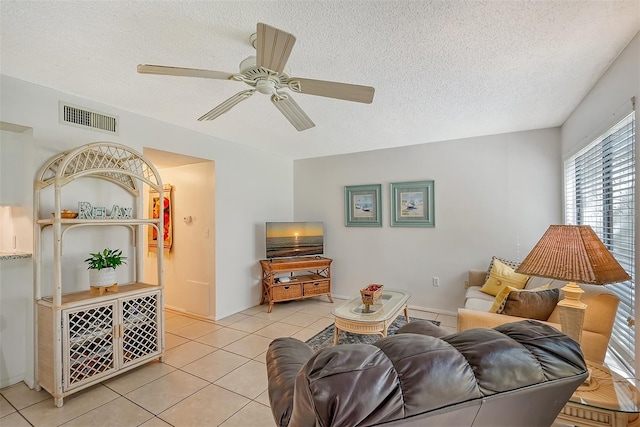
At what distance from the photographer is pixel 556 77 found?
2203mm

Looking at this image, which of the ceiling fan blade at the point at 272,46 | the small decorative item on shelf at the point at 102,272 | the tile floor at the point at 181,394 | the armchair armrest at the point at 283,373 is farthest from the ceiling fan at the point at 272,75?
the tile floor at the point at 181,394

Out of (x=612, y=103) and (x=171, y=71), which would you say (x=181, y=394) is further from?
(x=612, y=103)

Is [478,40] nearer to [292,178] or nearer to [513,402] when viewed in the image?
[513,402]

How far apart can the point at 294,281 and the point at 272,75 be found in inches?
129

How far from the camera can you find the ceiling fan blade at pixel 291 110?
74.1 inches

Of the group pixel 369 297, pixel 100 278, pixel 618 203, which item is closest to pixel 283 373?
pixel 369 297

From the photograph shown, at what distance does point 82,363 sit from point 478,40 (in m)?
3.54

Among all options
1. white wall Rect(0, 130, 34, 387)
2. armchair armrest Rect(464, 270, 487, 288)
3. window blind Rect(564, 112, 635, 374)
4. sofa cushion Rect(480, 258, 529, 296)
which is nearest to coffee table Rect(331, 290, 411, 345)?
sofa cushion Rect(480, 258, 529, 296)

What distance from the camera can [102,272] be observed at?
2.39m

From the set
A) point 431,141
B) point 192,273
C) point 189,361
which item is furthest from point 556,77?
point 192,273

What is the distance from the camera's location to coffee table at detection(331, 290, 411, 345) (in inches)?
102

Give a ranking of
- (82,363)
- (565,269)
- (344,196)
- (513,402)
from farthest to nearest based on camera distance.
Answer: (344,196) < (82,363) < (565,269) < (513,402)

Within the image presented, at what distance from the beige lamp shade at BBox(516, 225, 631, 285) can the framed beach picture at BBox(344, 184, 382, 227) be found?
2959mm

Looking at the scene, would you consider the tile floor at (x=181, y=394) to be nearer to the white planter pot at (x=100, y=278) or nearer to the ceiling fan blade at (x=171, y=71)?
the white planter pot at (x=100, y=278)
